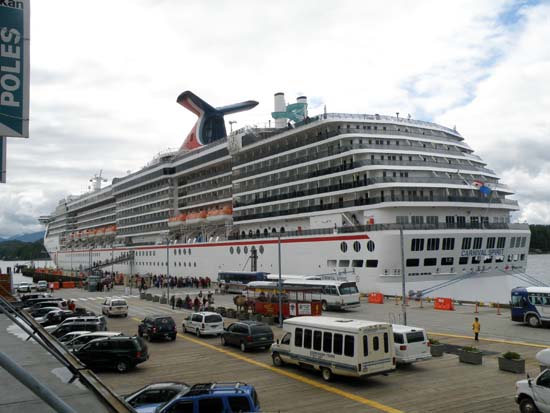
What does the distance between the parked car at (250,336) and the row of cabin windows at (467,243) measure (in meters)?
17.9

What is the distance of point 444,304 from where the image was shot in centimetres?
3180

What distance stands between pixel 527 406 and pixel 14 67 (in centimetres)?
1403

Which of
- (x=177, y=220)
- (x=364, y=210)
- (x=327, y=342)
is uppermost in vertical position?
(x=177, y=220)

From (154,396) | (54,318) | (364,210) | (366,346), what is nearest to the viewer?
(154,396)

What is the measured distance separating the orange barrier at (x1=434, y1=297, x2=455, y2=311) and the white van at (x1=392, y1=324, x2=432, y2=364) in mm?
15452

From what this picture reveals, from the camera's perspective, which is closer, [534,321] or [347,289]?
[534,321]

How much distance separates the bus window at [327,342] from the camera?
1534 cm

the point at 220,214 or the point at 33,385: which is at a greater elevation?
the point at 220,214

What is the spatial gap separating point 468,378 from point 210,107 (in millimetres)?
70812

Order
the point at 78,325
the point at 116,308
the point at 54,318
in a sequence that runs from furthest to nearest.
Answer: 1. the point at 116,308
2. the point at 54,318
3. the point at 78,325

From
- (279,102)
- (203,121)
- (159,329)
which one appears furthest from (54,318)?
(203,121)

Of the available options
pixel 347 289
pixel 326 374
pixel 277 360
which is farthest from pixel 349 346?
pixel 347 289

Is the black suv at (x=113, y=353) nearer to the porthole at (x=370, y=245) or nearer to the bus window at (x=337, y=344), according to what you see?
the bus window at (x=337, y=344)

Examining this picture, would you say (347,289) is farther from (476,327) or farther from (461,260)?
(476,327)
